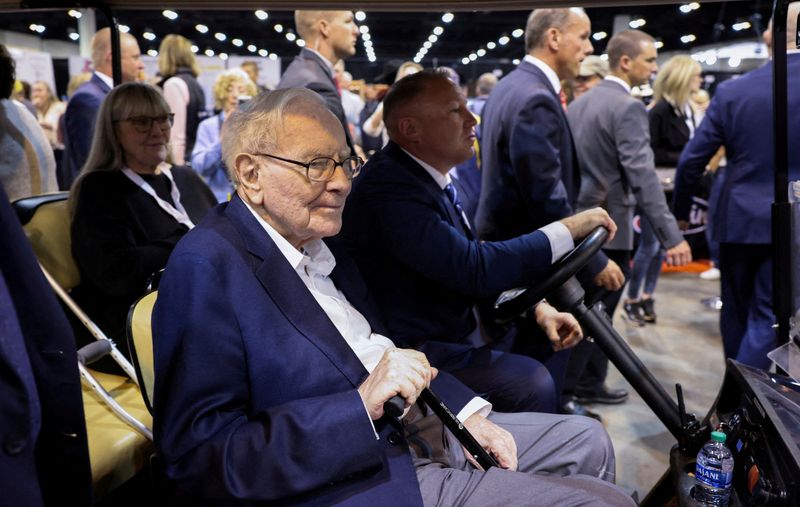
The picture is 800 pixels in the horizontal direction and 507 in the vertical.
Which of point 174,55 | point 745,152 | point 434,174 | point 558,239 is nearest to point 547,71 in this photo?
point 745,152

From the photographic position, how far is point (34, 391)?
1101 mm

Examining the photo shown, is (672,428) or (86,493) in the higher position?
(86,493)

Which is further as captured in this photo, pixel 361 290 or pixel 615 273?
pixel 615 273

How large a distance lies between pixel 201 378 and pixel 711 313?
521cm

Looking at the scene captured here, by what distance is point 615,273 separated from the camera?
265 centimetres

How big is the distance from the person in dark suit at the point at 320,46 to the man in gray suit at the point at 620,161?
1341 mm

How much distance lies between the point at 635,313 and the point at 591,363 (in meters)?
1.61

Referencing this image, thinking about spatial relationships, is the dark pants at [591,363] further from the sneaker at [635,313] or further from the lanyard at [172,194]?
the lanyard at [172,194]

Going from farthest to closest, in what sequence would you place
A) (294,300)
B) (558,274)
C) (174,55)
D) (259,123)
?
(174,55)
(558,274)
(259,123)
(294,300)

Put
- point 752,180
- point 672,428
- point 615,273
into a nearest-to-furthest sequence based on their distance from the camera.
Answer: point 672,428
point 615,273
point 752,180

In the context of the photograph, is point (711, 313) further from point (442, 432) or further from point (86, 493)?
point (86, 493)

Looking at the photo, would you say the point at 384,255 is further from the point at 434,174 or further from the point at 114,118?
the point at 114,118

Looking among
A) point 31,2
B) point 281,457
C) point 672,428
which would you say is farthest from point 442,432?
point 31,2

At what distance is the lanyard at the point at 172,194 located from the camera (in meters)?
2.76
